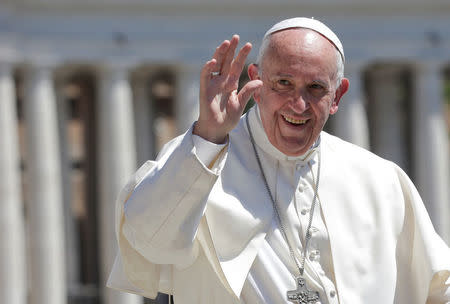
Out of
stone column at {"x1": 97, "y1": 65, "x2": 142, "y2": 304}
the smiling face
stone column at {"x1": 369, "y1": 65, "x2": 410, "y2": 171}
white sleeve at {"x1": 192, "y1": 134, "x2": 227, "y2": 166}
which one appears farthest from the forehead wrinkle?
stone column at {"x1": 369, "y1": 65, "x2": 410, "y2": 171}

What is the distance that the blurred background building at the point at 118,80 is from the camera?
245ft

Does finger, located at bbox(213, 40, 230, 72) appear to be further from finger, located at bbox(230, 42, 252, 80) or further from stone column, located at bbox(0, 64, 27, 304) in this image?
stone column, located at bbox(0, 64, 27, 304)

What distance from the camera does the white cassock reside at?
41.0 feet

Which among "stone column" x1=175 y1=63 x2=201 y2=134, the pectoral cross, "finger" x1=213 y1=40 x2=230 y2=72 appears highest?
Result: "finger" x1=213 y1=40 x2=230 y2=72

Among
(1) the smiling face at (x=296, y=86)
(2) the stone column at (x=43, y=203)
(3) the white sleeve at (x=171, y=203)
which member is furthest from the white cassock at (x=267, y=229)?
(2) the stone column at (x=43, y=203)

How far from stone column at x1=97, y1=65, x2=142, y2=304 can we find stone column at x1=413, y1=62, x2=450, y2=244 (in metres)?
21.4

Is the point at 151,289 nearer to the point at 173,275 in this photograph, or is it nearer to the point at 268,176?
the point at 173,275

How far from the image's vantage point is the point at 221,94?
12.4 m

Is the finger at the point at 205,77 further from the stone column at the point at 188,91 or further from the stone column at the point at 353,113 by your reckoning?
the stone column at the point at 353,113

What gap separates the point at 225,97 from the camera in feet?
40.8

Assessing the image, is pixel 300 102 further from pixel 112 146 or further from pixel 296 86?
pixel 112 146

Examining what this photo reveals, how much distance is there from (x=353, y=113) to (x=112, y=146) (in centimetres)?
1739

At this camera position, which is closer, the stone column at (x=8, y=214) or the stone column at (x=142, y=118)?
the stone column at (x=8, y=214)

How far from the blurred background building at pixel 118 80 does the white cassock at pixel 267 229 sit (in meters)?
59.7
